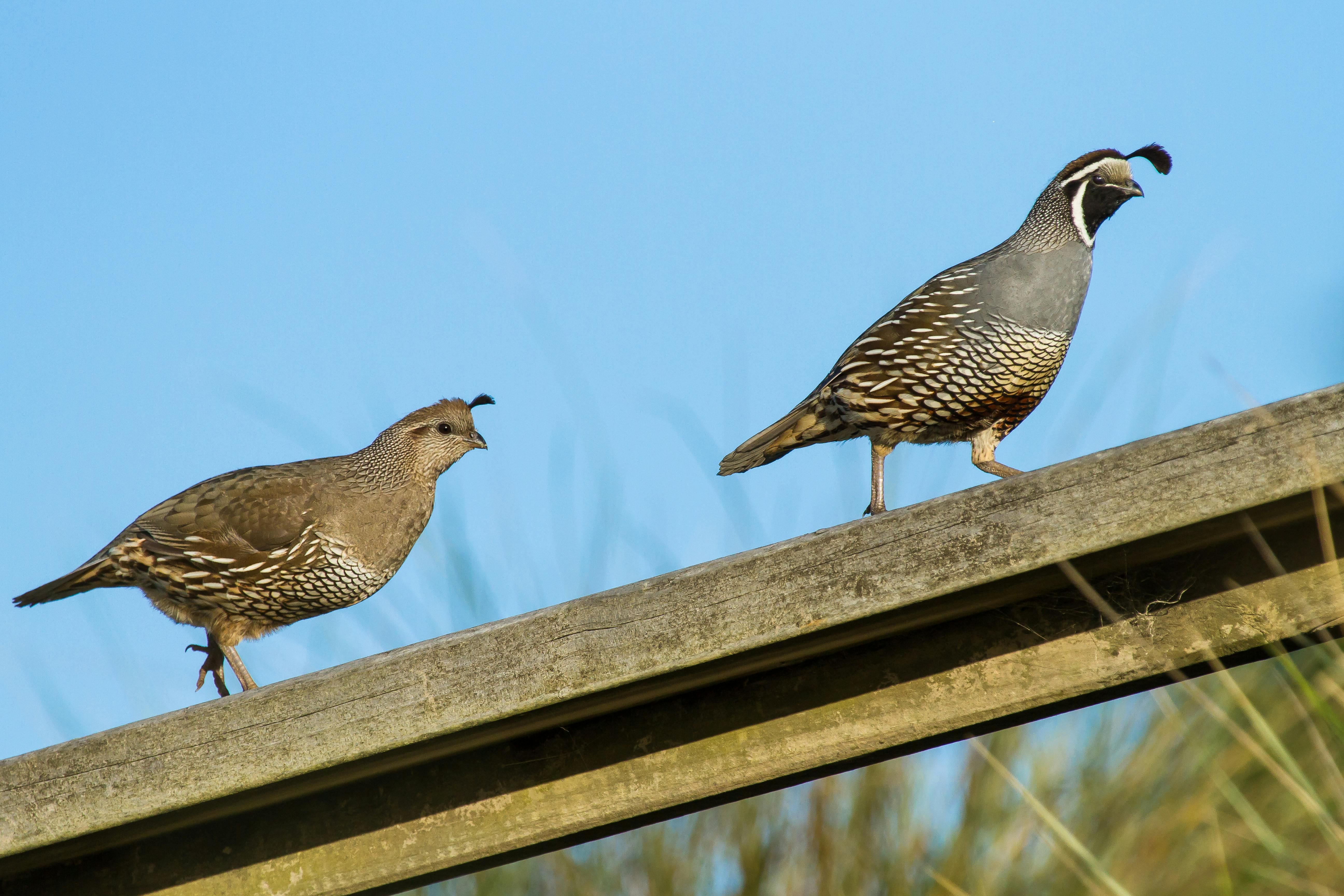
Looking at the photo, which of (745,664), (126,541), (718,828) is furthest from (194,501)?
(745,664)

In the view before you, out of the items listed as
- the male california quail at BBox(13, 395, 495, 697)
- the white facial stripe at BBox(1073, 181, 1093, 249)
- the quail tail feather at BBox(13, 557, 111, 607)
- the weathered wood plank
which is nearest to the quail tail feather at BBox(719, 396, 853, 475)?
the white facial stripe at BBox(1073, 181, 1093, 249)

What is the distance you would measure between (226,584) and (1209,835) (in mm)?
3360

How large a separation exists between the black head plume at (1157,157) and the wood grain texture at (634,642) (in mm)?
3141

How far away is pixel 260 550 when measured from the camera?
4.20m

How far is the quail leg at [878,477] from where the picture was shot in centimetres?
393

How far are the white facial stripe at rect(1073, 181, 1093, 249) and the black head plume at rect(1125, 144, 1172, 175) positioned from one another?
196 millimetres

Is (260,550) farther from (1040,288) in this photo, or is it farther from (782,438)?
(1040,288)

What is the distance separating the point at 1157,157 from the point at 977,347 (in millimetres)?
1144

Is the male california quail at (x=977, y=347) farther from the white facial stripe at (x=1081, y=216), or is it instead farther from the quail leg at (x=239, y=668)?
the quail leg at (x=239, y=668)

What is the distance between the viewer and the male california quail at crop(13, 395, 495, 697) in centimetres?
420

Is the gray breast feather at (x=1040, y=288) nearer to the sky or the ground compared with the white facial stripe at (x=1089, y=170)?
nearer to the ground

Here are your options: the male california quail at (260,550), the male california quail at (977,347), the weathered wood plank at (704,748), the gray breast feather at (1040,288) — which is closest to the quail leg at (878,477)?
the male california quail at (977,347)

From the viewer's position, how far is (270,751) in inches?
62.4

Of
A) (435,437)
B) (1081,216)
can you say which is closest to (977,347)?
(1081,216)
